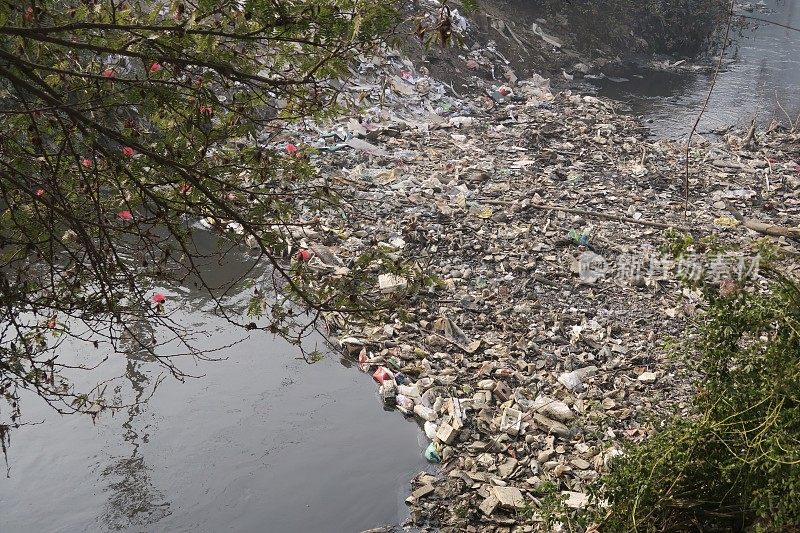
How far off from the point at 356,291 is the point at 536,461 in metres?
2.00

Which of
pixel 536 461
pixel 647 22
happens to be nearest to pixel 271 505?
pixel 536 461

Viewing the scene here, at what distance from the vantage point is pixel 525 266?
5539mm

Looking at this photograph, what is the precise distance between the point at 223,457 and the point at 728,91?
1056cm

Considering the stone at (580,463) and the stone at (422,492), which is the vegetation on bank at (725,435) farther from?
the stone at (422,492)

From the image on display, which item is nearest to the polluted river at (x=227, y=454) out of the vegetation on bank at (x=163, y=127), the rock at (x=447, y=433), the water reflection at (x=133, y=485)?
the water reflection at (x=133, y=485)

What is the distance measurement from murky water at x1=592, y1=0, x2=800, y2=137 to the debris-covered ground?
3.60 feet

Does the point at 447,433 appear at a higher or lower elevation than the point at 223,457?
higher

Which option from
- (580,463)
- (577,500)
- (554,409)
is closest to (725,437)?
(577,500)

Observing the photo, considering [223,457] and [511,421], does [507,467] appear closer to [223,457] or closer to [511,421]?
[511,421]

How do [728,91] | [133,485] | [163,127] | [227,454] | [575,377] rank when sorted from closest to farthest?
[163,127]
[133,485]
[227,454]
[575,377]
[728,91]

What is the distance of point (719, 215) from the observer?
6.52 metres

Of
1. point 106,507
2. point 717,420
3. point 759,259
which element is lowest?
point 106,507

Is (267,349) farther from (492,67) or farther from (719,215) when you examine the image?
(492,67)

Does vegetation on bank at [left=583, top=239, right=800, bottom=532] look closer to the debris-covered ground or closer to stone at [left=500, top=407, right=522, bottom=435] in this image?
the debris-covered ground
